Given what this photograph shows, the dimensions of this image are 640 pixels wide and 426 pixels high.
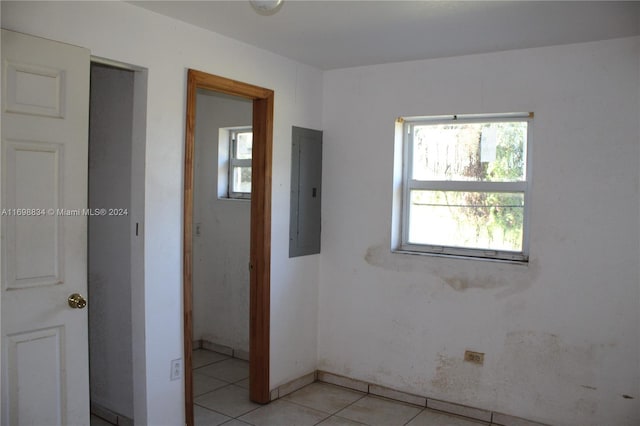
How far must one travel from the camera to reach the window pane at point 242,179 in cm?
469

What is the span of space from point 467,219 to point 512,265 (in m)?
0.47

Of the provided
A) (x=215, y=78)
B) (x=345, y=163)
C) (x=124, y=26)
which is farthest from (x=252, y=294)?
(x=124, y=26)

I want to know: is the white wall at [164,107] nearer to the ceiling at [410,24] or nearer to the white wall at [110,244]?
the ceiling at [410,24]

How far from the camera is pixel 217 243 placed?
190 inches

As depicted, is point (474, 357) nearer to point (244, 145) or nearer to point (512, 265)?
point (512, 265)

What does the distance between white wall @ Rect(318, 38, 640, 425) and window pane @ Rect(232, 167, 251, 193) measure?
0.79m

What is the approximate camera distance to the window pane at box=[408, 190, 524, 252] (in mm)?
3617

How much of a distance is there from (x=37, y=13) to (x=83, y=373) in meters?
1.70

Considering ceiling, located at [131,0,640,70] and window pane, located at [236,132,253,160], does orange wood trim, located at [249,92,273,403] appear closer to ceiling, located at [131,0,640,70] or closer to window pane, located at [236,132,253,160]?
ceiling, located at [131,0,640,70]

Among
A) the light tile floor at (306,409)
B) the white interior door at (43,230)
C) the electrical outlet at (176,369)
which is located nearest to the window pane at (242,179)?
the light tile floor at (306,409)

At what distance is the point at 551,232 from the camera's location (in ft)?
11.1

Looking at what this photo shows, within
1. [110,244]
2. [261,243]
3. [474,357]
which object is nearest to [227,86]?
[261,243]

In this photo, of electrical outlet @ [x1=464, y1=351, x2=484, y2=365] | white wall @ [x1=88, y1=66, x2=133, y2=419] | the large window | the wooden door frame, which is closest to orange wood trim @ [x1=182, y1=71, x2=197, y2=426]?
white wall @ [x1=88, y1=66, x2=133, y2=419]

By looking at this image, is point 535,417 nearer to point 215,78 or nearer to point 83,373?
point 83,373
